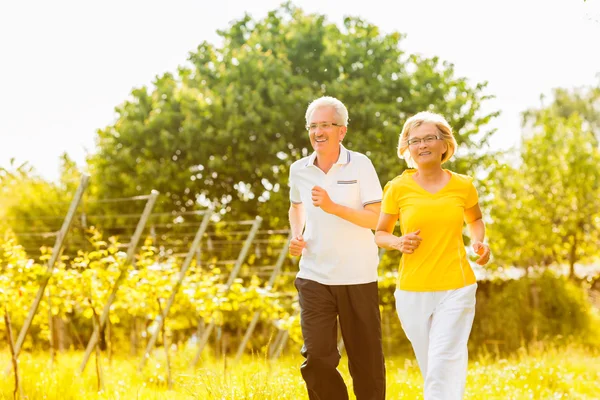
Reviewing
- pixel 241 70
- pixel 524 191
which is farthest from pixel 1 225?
pixel 524 191

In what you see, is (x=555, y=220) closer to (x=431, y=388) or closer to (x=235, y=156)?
(x=235, y=156)

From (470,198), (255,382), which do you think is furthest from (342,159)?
(255,382)

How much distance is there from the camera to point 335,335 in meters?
4.27

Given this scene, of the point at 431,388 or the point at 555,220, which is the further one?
the point at 555,220

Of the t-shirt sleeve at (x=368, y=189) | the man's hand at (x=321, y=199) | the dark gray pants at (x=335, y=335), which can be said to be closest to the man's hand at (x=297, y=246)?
the dark gray pants at (x=335, y=335)

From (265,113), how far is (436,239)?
1210 cm

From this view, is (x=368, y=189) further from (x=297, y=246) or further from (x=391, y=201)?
(x=297, y=246)

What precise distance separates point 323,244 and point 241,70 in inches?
493

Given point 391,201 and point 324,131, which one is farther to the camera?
point 324,131

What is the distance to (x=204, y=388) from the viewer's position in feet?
14.9

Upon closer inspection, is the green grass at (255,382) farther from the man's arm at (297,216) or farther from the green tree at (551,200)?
the green tree at (551,200)

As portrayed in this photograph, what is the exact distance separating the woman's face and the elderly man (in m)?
0.37

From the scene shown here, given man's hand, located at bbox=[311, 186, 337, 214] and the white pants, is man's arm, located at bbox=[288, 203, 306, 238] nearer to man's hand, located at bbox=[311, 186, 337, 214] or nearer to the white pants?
man's hand, located at bbox=[311, 186, 337, 214]

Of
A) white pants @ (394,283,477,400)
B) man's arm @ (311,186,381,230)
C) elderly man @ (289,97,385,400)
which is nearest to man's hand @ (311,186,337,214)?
man's arm @ (311,186,381,230)
